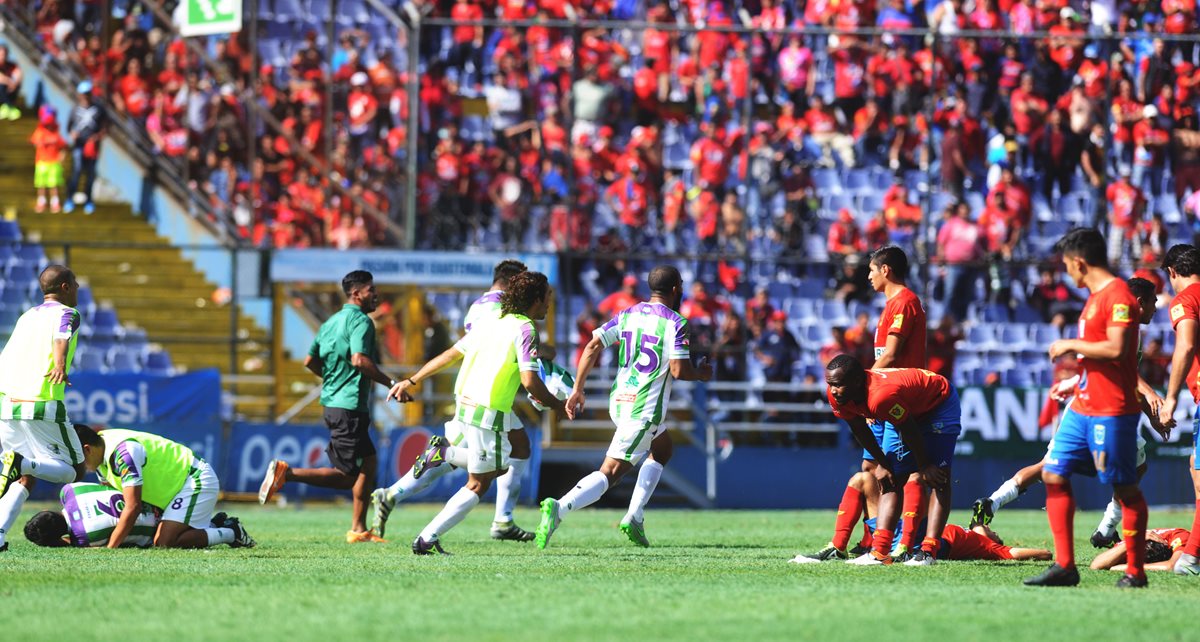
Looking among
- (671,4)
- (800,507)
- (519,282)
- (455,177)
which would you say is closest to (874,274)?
(519,282)

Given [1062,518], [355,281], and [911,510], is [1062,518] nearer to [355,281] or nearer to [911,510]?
[911,510]

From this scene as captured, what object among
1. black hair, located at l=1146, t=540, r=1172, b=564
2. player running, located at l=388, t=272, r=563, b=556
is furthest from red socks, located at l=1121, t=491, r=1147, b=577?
player running, located at l=388, t=272, r=563, b=556

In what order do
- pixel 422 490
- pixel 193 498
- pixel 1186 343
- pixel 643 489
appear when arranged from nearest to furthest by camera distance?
pixel 1186 343 → pixel 193 498 → pixel 643 489 → pixel 422 490

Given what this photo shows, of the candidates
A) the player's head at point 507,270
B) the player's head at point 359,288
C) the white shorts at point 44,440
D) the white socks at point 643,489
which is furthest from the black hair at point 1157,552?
the white shorts at point 44,440

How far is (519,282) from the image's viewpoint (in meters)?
11.9

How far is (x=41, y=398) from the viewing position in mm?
12258

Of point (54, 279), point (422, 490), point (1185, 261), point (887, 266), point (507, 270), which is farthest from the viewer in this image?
point (422, 490)

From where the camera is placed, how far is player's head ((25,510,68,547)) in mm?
12828

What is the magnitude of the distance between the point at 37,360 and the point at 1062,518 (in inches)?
277

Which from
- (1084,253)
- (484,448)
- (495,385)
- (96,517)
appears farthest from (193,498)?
(1084,253)

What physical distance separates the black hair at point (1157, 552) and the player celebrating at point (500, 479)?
14.5 feet

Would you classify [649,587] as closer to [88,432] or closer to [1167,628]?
[1167,628]

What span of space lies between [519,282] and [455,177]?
1360cm

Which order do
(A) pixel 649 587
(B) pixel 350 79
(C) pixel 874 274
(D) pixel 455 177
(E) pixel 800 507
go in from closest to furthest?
(A) pixel 649 587 → (C) pixel 874 274 → (E) pixel 800 507 → (D) pixel 455 177 → (B) pixel 350 79
